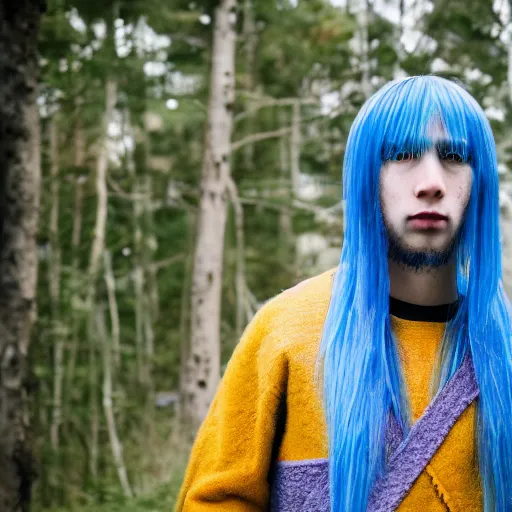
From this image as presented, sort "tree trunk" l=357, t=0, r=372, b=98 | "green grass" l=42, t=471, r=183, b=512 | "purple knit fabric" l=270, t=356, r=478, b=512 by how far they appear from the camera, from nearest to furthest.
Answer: "purple knit fabric" l=270, t=356, r=478, b=512 < "green grass" l=42, t=471, r=183, b=512 < "tree trunk" l=357, t=0, r=372, b=98

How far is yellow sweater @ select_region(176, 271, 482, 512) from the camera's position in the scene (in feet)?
4.36

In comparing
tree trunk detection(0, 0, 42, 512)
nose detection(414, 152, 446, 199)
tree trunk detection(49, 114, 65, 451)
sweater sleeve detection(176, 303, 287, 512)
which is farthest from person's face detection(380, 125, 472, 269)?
tree trunk detection(49, 114, 65, 451)

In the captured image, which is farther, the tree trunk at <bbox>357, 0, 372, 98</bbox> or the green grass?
the tree trunk at <bbox>357, 0, 372, 98</bbox>

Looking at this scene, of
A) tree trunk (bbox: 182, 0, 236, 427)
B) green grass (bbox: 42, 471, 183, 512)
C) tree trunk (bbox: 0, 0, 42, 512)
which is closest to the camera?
tree trunk (bbox: 0, 0, 42, 512)

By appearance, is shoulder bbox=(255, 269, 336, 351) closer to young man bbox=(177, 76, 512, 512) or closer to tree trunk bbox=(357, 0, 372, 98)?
young man bbox=(177, 76, 512, 512)

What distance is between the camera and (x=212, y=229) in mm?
6016

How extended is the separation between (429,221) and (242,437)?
0.55 meters

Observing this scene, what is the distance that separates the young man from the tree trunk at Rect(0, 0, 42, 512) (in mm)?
2576

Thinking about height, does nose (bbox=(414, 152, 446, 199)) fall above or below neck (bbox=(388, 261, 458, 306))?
above

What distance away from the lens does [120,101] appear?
6941mm

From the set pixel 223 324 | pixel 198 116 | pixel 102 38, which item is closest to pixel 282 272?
pixel 198 116

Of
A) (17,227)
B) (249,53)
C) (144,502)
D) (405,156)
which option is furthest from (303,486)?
(249,53)

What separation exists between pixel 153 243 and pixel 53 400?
1795 millimetres

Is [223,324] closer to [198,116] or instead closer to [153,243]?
[153,243]
